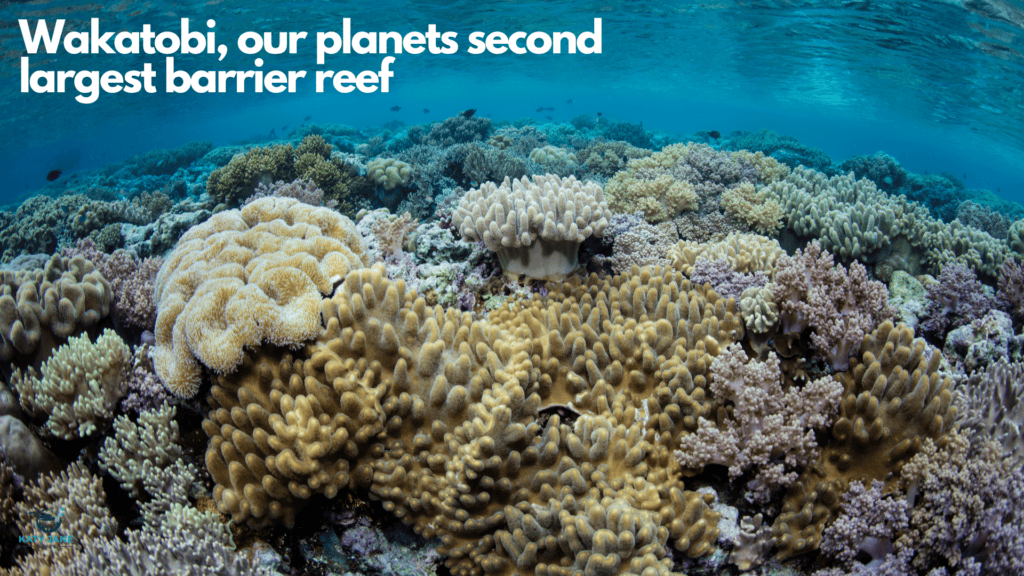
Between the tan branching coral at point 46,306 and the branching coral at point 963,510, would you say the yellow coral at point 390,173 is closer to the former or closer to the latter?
the tan branching coral at point 46,306

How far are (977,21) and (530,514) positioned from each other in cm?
2893

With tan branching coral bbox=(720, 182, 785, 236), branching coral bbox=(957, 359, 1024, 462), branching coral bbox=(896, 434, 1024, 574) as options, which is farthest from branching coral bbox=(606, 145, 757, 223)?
branching coral bbox=(896, 434, 1024, 574)

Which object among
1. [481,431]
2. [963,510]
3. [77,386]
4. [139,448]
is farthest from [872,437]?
[77,386]

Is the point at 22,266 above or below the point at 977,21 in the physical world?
below

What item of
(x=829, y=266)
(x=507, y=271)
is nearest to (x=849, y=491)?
(x=829, y=266)

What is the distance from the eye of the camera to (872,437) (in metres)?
2.97

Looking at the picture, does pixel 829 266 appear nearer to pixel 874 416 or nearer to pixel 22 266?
pixel 874 416

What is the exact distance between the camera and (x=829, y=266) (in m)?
3.79

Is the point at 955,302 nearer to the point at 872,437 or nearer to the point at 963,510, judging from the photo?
the point at 872,437

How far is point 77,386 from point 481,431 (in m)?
3.51

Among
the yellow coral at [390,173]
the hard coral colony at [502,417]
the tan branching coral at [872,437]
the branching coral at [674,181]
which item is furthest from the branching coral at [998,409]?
the yellow coral at [390,173]

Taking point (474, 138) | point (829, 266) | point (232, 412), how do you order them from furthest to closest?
point (474, 138) → point (829, 266) → point (232, 412)

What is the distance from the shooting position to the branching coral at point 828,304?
136 inches

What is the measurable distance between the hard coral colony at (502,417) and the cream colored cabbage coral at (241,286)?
0.07 ft
